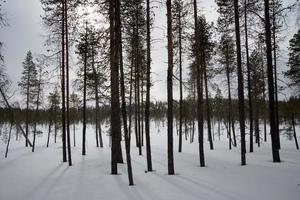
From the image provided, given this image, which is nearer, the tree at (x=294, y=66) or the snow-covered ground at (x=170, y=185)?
the snow-covered ground at (x=170, y=185)

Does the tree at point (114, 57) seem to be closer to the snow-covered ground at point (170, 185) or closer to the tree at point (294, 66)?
the snow-covered ground at point (170, 185)

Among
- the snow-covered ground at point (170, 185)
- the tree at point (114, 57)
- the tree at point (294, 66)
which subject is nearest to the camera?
the snow-covered ground at point (170, 185)

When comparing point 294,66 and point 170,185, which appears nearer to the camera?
point 170,185

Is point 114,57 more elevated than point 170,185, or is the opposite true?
point 114,57

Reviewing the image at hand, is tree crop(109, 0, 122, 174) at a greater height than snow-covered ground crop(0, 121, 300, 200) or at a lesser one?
greater

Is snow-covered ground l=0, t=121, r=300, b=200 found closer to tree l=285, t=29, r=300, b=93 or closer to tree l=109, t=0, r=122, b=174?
tree l=109, t=0, r=122, b=174

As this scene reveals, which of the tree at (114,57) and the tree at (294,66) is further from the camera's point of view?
the tree at (294,66)

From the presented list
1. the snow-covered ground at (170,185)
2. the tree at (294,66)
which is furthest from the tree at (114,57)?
the tree at (294,66)

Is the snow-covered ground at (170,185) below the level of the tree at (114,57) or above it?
below

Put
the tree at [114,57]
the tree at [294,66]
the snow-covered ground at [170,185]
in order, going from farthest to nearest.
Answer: the tree at [294,66], the tree at [114,57], the snow-covered ground at [170,185]

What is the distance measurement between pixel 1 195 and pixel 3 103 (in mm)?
9639

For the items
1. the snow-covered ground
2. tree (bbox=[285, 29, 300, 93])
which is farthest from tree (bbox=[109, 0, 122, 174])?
tree (bbox=[285, 29, 300, 93])

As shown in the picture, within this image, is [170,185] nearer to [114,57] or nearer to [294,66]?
[114,57]

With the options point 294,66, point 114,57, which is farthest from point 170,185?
point 294,66
